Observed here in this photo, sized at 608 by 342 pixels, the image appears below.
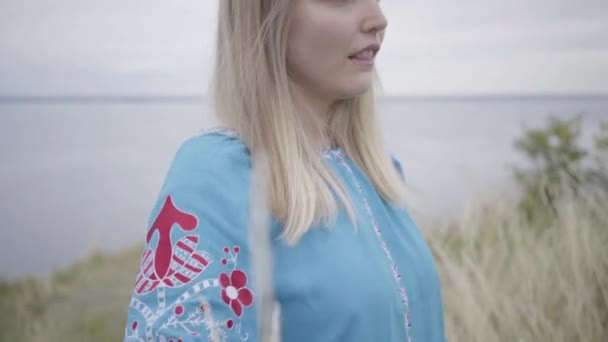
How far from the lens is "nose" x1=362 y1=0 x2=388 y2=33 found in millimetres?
1109

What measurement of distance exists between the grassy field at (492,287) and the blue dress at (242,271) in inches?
39.7

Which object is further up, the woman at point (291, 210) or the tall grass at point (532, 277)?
the woman at point (291, 210)

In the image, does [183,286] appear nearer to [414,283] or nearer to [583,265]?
[414,283]

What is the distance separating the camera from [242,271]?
0.90 metres

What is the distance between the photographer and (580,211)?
8.52 feet

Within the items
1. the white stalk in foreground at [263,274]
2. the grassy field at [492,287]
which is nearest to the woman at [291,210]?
the white stalk in foreground at [263,274]

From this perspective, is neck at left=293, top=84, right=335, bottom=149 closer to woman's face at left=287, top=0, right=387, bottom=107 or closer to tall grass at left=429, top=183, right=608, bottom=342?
woman's face at left=287, top=0, right=387, bottom=107

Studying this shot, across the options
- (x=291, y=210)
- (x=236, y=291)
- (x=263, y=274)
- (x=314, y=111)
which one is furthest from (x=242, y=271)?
(x=263, y=274)

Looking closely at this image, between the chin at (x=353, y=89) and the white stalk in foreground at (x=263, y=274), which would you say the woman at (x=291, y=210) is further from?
the white stalk in foreground at (x=263, y=274)

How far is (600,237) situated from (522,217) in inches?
20.3

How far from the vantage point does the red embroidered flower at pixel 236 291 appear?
0.87 meters

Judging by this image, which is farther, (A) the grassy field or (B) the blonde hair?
(A) the grassy field

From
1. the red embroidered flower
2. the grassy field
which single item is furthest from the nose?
the grassy field

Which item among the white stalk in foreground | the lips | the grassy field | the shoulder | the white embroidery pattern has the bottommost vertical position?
the grassy field
